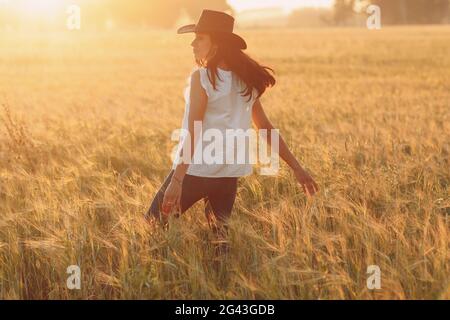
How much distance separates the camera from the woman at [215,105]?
3.46 meters

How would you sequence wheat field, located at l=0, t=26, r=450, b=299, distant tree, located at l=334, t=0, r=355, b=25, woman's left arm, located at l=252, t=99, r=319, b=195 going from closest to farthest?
wheat field, located at l=0, t=26, r=450, b=299, woman's left arm, located at l=252, t=99, r=319, b=195, distant tree, located at l=334, t=0, r=355, b=25

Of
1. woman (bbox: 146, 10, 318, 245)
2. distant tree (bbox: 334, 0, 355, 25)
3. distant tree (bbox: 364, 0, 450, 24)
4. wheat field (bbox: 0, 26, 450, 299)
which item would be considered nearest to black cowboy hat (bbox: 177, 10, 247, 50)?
woman (bbox: 146, 10, 318, 245)

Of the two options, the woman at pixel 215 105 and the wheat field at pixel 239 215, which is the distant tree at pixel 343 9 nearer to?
the wheat field at pixel 239 215

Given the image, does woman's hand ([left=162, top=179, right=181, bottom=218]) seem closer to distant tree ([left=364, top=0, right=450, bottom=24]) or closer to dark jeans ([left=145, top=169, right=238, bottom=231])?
dark jeans ([left=145, top=169, right=238, bottom=231])

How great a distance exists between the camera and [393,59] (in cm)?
2448

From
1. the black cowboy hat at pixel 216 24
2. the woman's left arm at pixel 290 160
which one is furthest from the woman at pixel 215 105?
the woman's left arm at pixel 290 160

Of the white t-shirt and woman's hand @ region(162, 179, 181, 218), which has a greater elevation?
the white t-shirt

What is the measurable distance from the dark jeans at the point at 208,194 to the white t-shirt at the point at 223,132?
41 millimetres

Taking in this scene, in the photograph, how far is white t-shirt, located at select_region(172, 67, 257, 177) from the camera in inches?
138

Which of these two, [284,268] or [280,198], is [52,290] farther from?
[280,198]

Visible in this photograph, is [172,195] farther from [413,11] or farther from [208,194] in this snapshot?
[413,11]

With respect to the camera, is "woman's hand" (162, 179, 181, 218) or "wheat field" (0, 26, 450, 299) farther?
"woman's hand" (162, 179, 181, 218)

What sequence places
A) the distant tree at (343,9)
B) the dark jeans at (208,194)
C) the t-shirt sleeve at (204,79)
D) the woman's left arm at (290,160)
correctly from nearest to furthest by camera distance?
the t-shirt sleeve at (204,79)
the dark jeans at (208,194)
the woman's left arm at (290,160)
the distant tree at (343,9)

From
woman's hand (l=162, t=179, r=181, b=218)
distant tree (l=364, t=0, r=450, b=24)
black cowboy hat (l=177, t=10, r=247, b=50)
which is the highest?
distant tree (l=364, t=0, r=450, b=24)
